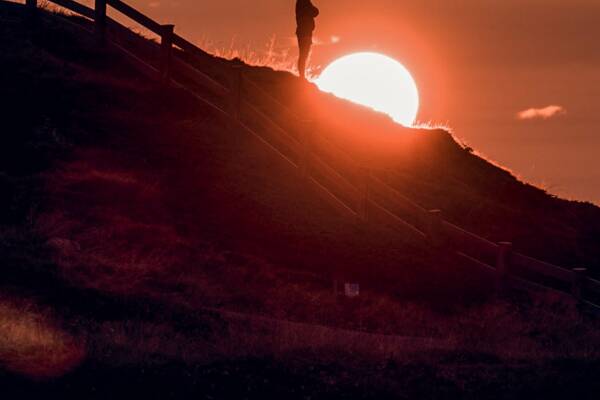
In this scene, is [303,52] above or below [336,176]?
above

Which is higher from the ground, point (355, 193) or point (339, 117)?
Answer: point (339, 117)

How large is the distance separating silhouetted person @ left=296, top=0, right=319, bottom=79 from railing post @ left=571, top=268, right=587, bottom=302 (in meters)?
11.3

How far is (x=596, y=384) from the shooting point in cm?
1160

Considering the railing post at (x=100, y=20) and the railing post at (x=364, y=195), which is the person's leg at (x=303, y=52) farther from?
the railing post at (x=364, y=195)

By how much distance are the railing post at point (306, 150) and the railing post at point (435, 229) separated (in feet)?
10.5

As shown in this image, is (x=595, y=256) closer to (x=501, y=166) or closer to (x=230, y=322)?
(x=501, y=166)

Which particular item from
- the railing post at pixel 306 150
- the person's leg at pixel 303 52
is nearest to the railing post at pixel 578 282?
the railing post at pixel 306 150

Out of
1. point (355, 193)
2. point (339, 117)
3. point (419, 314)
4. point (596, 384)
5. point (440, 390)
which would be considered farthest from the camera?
point (339, 117)

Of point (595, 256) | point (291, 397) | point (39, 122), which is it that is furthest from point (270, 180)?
point (291, 397)

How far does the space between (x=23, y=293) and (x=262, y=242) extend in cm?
617

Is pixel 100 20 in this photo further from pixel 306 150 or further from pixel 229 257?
pixel 229 257

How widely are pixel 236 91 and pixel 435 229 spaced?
20.3ft

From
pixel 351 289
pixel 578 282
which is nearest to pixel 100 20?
pixel 351 289

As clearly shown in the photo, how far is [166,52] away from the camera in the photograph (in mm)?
22859
